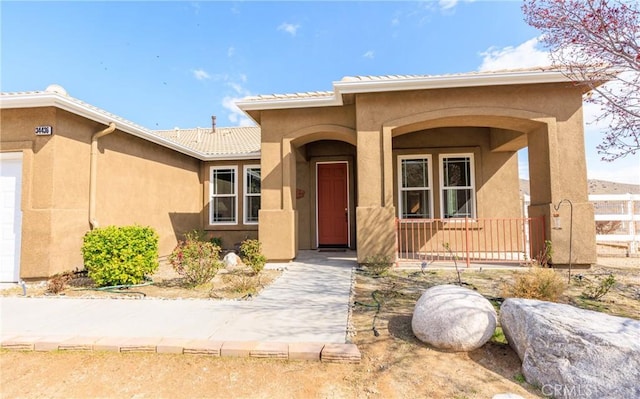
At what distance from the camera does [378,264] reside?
6.44m

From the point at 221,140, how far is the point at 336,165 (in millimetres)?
6722

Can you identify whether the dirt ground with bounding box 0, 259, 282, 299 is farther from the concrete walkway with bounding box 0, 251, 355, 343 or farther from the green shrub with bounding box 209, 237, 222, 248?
the green shrub with bounding box 209, 237, 222, 248

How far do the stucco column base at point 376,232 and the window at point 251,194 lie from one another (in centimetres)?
491

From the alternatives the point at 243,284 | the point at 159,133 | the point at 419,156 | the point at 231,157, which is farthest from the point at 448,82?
the point at 159,133

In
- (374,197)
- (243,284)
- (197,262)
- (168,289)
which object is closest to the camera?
(243,284)

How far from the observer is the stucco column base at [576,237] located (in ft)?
20.7

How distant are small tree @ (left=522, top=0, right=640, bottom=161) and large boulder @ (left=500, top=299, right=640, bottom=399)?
9.01 ft

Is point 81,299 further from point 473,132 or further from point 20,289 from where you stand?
point 473,132

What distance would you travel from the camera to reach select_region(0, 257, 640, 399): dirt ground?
8.06 feet

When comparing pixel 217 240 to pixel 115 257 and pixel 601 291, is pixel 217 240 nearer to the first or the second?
pixel 115 257

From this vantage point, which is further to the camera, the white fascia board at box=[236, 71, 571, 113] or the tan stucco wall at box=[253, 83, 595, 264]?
the tan stucco wall at box=[253, 83, 595, 264]

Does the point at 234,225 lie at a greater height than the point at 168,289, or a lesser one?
greater

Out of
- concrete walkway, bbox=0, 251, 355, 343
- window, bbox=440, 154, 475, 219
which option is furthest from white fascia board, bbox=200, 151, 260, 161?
window, bbox=440, 154, 475, 219

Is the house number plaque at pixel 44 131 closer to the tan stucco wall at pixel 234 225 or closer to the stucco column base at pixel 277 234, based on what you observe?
the stucco column base at pixel 277 234
